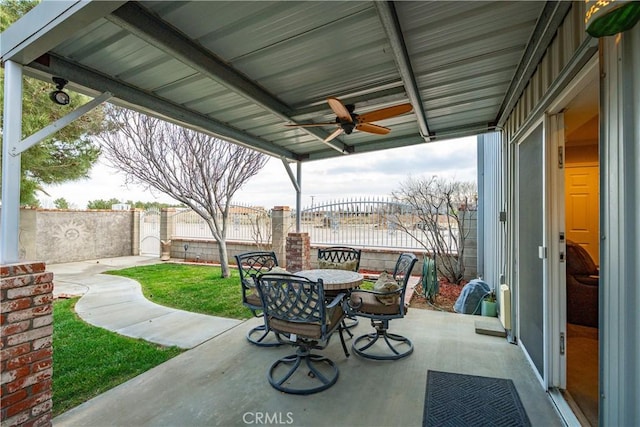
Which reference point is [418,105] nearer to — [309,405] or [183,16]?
[183,16]

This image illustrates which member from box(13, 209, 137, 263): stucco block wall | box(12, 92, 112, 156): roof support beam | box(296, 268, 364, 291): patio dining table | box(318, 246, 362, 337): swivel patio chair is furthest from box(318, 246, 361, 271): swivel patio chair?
box(13, 209, 137, 263): stucco block wall

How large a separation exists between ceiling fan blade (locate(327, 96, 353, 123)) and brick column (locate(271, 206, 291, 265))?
16.0 ft

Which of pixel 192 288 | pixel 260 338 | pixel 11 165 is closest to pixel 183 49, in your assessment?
pixel 11 165

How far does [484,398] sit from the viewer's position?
2371 mm

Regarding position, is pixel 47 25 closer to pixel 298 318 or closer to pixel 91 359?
pixel 298 318

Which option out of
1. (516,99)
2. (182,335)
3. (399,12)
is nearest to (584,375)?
(516,99)

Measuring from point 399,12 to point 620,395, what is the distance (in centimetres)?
233

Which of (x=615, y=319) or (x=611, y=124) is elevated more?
(x=611, y=124)

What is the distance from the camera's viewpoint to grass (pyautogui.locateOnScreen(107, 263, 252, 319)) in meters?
4.72

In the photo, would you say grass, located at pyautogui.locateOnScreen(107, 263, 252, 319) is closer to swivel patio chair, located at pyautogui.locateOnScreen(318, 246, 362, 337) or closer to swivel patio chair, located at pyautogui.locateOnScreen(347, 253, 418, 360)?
swivel patio chair, located at pyautogui.locateOnScreen(318, 246, 362, 337)

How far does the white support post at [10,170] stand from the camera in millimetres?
1892

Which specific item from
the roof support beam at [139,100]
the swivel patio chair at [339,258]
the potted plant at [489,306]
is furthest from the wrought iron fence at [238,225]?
the potted plant at [489,306]

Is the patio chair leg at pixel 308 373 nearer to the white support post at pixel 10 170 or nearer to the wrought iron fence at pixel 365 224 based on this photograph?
the white support post at pixel 10 170

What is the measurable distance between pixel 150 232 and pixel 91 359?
27.6 ft
